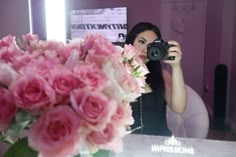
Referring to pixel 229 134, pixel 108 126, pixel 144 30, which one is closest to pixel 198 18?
pixel 144 30

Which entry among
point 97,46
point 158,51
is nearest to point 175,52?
point 158,51

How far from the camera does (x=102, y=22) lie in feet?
2.16

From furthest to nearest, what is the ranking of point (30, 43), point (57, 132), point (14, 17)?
point (14, 17), point (30, 43), point (57, 132)

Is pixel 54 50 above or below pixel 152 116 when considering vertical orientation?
above

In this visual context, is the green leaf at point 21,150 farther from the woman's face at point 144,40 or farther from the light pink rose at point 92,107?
the woman's face at point 144,40

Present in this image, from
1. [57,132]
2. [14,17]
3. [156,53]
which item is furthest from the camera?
[14,17]

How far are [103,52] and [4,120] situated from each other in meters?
0.17

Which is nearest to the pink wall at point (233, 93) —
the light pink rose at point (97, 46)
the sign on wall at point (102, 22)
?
the sign on wall at point (102, 22)

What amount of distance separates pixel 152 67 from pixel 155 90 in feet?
0.21

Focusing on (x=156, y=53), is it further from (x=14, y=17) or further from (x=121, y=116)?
(x=14, y=17)

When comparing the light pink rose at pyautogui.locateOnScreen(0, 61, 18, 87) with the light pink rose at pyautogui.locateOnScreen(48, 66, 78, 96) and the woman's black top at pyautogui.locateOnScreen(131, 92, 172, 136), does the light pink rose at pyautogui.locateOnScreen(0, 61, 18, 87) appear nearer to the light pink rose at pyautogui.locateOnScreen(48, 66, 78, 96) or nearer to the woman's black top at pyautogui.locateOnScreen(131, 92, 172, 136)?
the light pink rose at pyautogui.locateOnScreen(48, 66, 78, 96)

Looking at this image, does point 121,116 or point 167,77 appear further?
point 167,77

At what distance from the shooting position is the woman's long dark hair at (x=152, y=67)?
65 cm

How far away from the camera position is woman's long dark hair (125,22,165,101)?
25.7 inches
